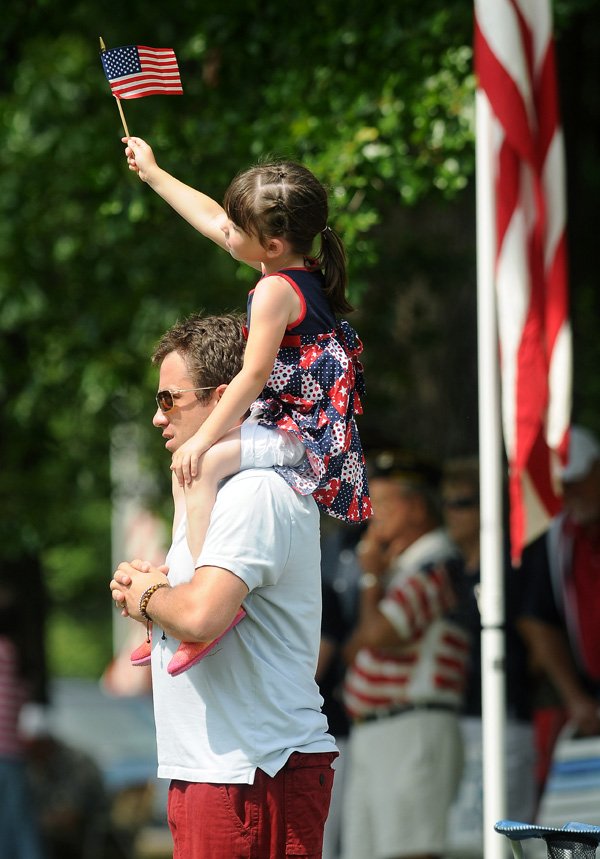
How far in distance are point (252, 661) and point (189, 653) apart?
0.14 meters

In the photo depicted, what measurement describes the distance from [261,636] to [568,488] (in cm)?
425

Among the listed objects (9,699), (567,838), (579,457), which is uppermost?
(579,457)

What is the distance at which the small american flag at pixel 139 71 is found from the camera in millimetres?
3287

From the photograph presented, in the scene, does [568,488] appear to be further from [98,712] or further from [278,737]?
[98,712]

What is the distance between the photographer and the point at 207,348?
2910 mm

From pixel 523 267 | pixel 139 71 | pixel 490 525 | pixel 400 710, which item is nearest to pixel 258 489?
pixel 139 71

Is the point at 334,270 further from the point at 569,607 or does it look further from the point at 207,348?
the point at 569,607

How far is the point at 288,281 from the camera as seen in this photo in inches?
112

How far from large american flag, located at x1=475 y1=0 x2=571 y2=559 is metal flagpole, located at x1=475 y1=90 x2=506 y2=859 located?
34 millimetres

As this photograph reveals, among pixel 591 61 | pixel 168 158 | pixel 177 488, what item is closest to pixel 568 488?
pixel 168 158

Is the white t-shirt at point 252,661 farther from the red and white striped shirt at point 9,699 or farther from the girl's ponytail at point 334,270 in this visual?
the red and white striped shirt at point 9,699

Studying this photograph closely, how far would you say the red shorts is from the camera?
8.98 ft

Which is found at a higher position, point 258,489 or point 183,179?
point 183,179

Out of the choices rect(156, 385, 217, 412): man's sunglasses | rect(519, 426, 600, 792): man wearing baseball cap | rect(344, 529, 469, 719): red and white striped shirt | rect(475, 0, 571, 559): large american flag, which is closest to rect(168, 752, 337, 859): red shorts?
rect(156, 385, 217, 412): man's sunglasses
